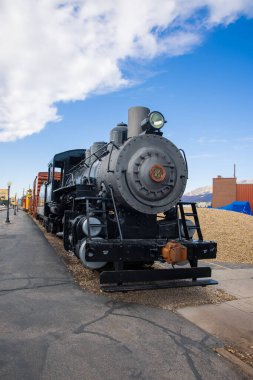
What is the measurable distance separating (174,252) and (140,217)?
4.02ft

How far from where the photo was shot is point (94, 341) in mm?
3740

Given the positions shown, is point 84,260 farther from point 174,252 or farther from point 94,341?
point 94,341

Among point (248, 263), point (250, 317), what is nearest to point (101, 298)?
point (250, 317)

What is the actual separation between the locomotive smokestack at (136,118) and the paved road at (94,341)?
3.31 m

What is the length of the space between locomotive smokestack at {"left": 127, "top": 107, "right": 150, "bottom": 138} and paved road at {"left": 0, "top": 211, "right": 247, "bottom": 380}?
10.9 ft

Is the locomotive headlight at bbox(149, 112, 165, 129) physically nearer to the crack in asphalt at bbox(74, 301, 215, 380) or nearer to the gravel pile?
the crack in asphalt at bbox(74, 301, 215, 380)

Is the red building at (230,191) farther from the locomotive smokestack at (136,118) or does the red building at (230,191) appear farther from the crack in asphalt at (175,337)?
the crack in asphalt at (175,337)

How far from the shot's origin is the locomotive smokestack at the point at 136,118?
6629mm

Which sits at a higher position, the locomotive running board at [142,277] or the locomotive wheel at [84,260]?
the locomotive wheel at [84,260]

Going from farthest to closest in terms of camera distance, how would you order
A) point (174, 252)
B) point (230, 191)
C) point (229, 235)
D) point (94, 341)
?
point (230, 191) → point (229, 235) → point (174, 252) → point (94, 341)

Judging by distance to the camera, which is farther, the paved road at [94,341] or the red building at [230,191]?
the red building at [230,191]

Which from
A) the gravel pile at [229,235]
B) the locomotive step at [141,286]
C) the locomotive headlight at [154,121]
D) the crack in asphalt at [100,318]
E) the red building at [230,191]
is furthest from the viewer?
the red building at [230,191]

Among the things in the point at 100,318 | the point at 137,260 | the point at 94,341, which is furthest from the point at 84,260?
the point at 94,341

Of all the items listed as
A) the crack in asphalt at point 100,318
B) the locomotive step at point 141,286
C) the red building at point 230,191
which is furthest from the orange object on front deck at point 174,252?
the red building at point 230,191
